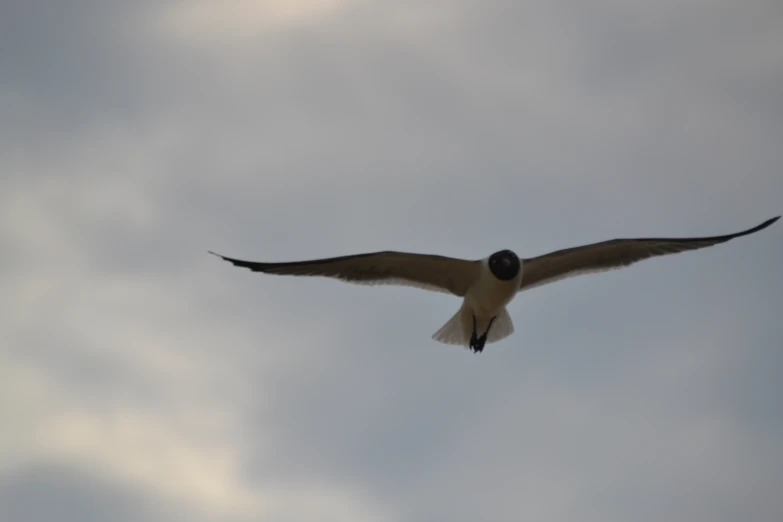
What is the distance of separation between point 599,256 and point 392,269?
290 centimetres

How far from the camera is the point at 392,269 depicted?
12.8 meters

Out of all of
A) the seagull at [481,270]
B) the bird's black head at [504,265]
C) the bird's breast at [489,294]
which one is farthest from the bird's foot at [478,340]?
the bird's black head at [504,265]

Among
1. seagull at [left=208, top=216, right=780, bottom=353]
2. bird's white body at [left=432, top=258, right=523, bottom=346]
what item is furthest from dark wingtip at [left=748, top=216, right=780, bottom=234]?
bird's white body at [left=432, top=258, right=523, bottom=346]

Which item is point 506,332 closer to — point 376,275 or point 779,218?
point 376,275

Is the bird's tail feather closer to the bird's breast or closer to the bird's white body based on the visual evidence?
the bird's white body

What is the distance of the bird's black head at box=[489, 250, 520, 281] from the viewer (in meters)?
12.3

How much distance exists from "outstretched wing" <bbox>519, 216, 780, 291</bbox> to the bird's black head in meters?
0.51

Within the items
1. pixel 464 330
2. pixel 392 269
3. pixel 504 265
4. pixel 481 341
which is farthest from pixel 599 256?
pixel 392 269

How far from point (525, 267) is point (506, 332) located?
Answer: 102cm

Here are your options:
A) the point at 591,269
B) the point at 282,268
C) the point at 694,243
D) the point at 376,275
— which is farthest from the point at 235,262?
the point at 694,243

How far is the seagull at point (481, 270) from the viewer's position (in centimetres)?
1237

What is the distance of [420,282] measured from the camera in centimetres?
1315

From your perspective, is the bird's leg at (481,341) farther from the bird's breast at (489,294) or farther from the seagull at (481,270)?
the bird's breast at (489,294)

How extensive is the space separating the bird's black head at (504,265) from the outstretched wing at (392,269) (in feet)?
Result: 1.42
